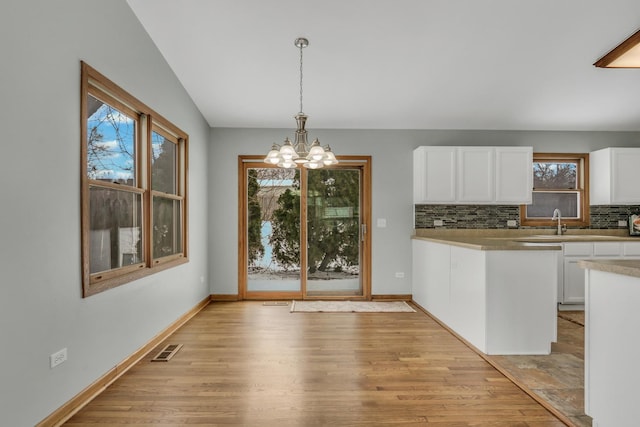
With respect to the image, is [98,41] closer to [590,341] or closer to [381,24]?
[381,24]

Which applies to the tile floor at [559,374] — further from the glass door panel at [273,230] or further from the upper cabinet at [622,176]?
the glass door panel at [273,230]

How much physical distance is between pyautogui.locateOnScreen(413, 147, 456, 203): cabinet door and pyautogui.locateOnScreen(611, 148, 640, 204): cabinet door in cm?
220

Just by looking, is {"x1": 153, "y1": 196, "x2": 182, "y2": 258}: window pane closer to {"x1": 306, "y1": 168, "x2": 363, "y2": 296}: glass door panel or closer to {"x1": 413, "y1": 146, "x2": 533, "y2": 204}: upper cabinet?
{"x1": 306, "y1": 168, "x2": 363, "y2": 296}: glass door panel

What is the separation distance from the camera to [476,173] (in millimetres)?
4953

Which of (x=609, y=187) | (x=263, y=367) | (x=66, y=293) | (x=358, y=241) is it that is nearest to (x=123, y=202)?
(x=66, y=293)

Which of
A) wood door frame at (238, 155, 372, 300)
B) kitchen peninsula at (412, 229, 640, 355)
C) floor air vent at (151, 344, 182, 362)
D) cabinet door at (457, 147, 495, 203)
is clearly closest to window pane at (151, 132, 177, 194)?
wood door frame at (238, 155, 372, 300)

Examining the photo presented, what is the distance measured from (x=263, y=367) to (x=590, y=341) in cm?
218

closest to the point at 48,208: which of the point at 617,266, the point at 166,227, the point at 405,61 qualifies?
the point at 166,227

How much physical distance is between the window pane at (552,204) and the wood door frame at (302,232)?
2.41m

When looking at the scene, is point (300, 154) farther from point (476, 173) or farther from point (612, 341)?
point (476, 173)

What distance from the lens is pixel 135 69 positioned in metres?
3.11

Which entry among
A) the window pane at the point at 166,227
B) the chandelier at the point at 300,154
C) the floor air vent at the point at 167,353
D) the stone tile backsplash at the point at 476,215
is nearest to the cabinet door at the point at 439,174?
the stone tile backsplash at the point at 476,215

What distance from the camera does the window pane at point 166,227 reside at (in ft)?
12.1

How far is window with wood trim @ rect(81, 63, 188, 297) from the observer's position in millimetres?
2539
